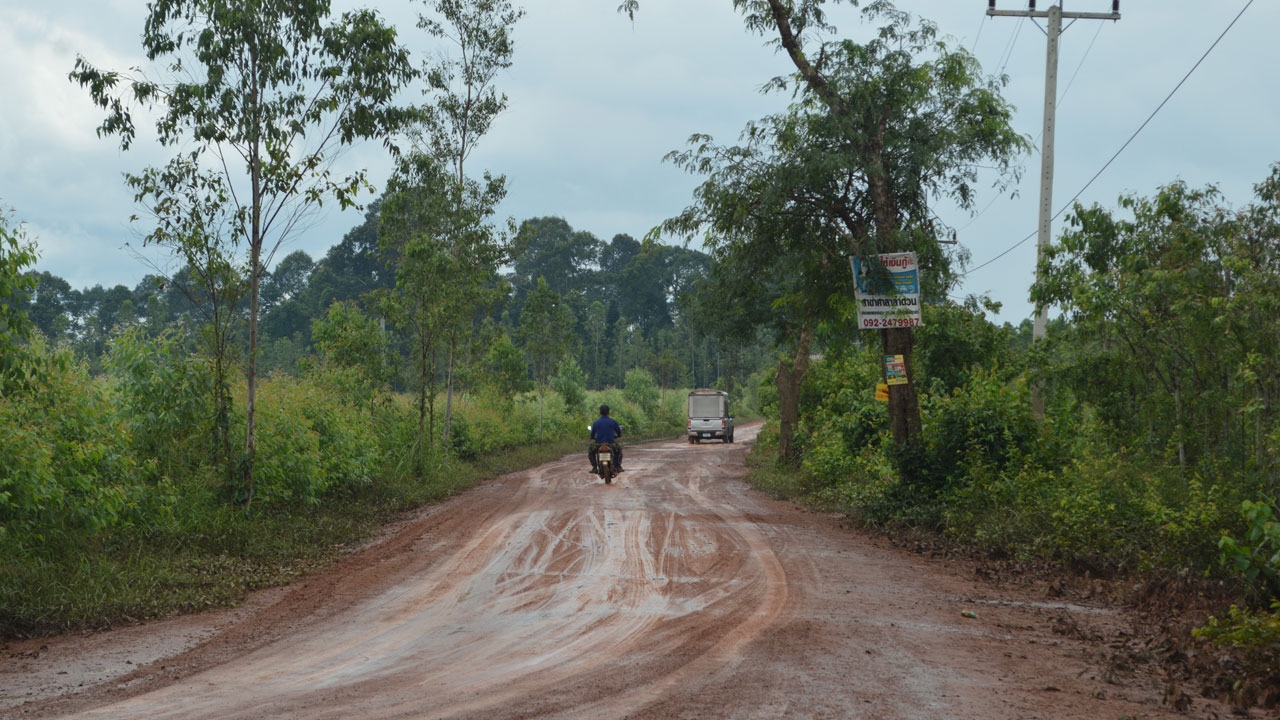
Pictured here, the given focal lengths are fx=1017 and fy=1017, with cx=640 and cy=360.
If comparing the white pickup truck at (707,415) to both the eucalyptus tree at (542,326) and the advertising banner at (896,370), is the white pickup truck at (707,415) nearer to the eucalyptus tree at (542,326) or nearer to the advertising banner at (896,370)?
the eucalyptus tree at (542,326)

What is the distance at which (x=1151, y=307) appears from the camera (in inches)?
524

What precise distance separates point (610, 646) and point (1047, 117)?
567 inches

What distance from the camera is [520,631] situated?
8164 millimetres

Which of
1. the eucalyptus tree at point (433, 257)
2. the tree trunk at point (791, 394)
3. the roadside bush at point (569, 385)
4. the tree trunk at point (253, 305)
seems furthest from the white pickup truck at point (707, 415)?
the tree trunk at point (253, 305)

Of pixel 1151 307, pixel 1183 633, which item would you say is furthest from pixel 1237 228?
pixel 1183 633

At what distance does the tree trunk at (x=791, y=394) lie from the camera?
27.8m

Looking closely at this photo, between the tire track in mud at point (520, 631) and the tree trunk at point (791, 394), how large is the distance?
13189 mm

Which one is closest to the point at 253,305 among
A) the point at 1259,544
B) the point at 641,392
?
the point at 1259,544

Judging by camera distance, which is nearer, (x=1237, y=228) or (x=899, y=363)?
(x=1237, y=228)

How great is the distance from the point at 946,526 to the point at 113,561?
1038 cm

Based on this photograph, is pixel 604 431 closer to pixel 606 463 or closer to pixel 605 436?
pixel 605 436

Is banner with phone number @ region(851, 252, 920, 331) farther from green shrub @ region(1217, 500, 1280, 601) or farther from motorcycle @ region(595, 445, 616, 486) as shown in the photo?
motorcycle @ region(595, 445, 616, 486)

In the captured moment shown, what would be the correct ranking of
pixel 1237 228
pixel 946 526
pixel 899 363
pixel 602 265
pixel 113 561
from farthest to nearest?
pixel 602 265 → pixel 899 363 → pixel 946 526 → pixel 1237 228 → pixel 113 561

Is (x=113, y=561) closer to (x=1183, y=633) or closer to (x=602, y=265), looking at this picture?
(x=1183, y=633)
